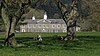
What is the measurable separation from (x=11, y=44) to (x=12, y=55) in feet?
28.2

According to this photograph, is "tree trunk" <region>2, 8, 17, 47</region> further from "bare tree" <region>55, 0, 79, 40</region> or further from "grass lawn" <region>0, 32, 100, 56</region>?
"bare tree" <region>55, 0, 79, 40</region>

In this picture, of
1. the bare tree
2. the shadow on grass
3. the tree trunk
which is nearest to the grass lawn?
the shadow on grass

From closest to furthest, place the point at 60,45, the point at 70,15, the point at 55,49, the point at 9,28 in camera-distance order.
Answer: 1. the point at 55,49
2. the point at 9,28
3. the point at 60,45
4. the point at 70,15

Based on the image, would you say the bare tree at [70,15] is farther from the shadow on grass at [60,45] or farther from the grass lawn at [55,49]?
the grass lawn at [55,49]

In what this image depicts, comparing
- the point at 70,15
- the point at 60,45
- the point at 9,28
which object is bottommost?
the point at 60,45

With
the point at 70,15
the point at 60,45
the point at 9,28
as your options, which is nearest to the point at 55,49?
the point at 60,45

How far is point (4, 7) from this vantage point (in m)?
25.3

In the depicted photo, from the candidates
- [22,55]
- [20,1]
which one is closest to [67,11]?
[20,1]

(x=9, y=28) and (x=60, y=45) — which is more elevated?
(x=9, y=28)

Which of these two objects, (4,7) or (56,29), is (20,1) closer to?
(4,7)

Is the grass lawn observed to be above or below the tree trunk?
below

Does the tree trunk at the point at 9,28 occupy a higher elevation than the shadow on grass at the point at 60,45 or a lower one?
higher

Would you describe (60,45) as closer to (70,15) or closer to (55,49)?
(55,49)

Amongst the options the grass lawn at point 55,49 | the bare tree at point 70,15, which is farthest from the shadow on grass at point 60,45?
the bare tree at point 70,15
